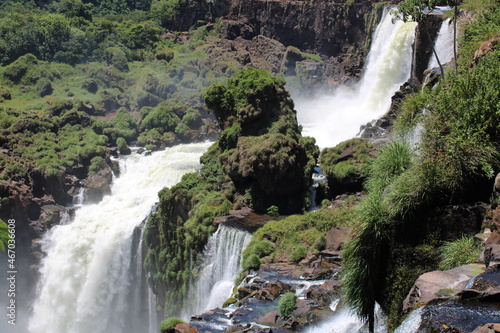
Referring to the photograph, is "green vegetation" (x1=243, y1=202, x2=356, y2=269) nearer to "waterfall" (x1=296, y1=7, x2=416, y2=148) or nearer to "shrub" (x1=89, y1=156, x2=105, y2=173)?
"waterfall" (x1=296, y1=7, x2=416, y2=148)

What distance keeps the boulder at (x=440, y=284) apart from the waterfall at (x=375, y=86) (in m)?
37.9

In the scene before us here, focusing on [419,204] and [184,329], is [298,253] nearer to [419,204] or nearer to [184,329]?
[184,329]

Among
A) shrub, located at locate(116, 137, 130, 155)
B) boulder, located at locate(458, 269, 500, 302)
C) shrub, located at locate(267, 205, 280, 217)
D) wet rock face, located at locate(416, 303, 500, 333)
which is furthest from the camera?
shrub, located at locate(116, 137, 130, 155)

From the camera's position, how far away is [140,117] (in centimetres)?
6769

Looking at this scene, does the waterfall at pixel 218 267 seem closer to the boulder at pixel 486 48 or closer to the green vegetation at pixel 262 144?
the green vegetation at pixel 262 144

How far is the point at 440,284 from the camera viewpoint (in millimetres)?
10148

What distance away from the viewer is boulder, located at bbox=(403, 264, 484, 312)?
9.88 m

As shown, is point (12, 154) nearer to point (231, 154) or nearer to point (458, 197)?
point (231, 154)

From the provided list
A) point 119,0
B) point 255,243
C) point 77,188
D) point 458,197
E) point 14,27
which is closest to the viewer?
point 458,197

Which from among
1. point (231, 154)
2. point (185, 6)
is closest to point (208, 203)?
point (231, 154)

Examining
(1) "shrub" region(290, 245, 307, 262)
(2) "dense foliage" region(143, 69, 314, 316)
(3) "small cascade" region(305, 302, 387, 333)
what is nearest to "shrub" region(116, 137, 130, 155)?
(2) "dense foliage" region(143, 69, 314, 316)

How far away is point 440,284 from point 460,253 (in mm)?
1489

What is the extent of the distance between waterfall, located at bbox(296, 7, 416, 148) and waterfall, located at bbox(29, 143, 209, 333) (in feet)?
44.1

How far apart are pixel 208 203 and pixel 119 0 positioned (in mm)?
86716
